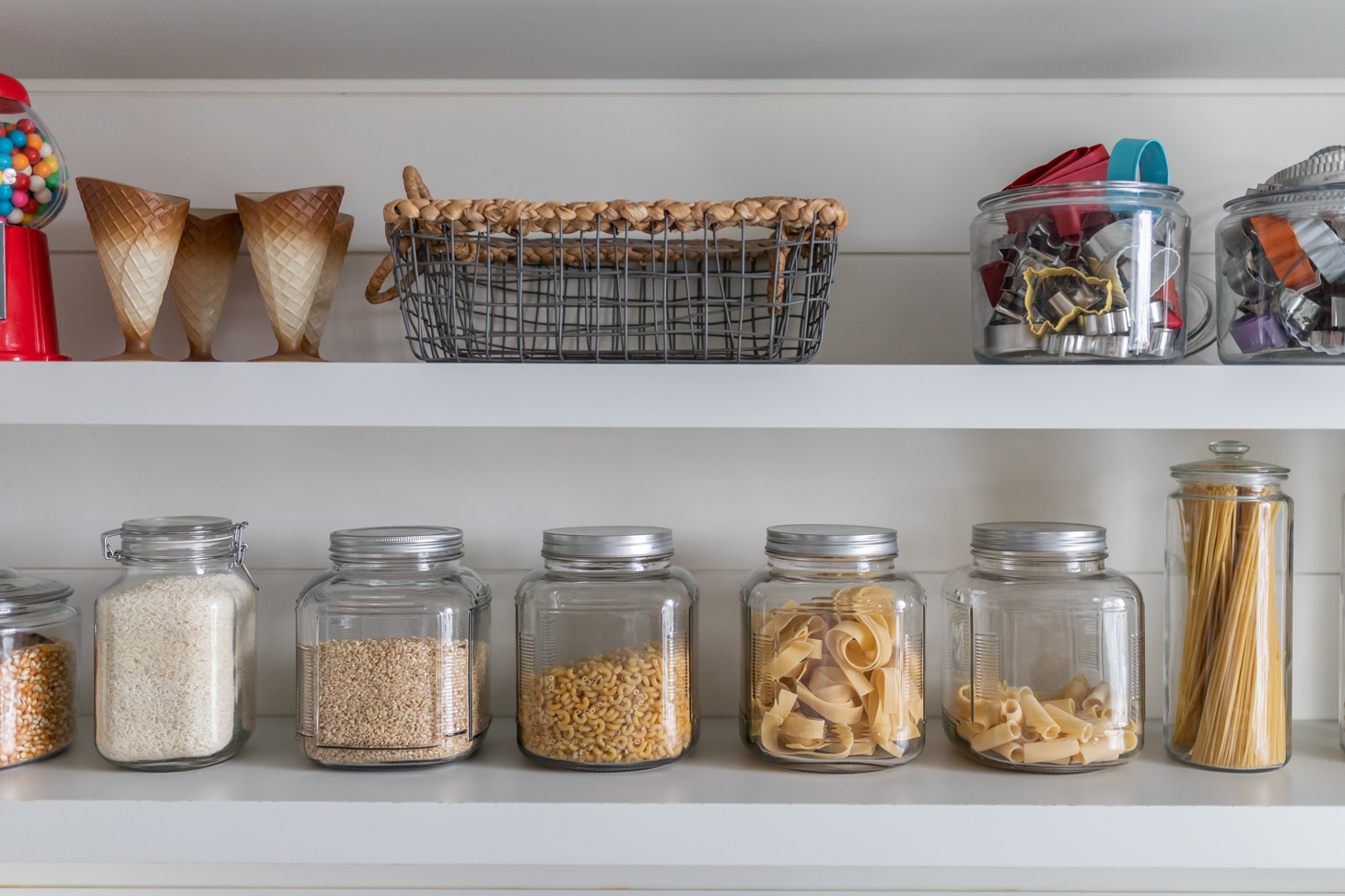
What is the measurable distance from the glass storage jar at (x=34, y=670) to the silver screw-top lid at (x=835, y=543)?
25.5 inches

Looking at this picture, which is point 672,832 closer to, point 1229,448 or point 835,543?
point 835,543

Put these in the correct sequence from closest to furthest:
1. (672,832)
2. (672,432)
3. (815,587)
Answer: (672,832)
(815,587)
(672,432)

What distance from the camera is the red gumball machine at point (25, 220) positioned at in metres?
0.75

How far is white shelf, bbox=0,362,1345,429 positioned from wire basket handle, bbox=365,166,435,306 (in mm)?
131

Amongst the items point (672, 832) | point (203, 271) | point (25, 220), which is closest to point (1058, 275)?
point (672, 832)

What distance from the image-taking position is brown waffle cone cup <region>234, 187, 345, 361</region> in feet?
2.56

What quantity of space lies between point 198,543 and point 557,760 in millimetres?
365

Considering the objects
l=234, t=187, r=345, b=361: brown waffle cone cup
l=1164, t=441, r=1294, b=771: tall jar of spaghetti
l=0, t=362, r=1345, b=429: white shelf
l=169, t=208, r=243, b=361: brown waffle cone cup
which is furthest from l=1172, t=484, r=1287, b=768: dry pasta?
l=169, t=208, r=243, b=361: brown waffle cone cup

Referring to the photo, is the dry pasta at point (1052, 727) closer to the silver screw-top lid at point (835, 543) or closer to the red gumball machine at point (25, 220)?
the silver screw-top lid at point (835, 543)

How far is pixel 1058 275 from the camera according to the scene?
2.33 feet

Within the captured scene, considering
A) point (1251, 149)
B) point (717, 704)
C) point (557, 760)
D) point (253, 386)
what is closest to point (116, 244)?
point (253, 386)

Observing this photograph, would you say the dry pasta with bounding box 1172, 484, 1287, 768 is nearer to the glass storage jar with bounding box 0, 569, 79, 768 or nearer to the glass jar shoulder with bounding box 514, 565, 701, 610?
the glass jar shoulder with bounding box 514, 565, 701, 610

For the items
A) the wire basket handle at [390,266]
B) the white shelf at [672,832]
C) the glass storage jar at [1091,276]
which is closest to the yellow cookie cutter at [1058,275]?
the glass storage jar at [1091,276]

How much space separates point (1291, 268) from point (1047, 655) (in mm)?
375
